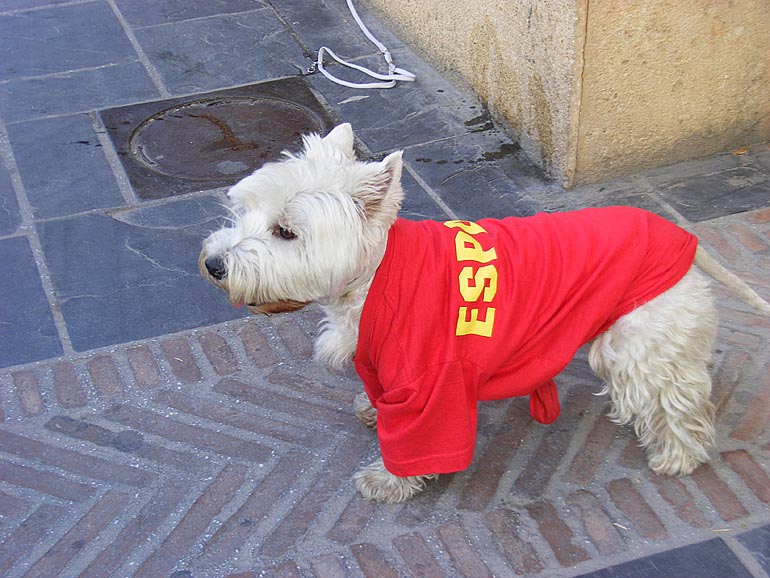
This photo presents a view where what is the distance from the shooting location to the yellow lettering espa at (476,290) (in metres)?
2.77

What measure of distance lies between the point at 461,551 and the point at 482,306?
2.64 ft

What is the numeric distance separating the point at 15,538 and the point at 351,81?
372 cm

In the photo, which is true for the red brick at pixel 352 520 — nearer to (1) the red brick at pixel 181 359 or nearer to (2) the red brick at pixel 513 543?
(2) the red brick at pixel 513 543

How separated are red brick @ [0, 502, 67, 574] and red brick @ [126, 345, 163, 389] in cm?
68

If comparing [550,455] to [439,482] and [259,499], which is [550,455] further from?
[259,499]

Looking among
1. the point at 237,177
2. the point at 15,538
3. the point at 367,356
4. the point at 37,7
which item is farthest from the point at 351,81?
the point at 15,538

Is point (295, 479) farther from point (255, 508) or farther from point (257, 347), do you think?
point (257, 347)

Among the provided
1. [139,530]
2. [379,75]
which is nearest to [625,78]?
[379,75]

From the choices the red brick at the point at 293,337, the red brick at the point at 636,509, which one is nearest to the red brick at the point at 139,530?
the red brick at the point at 293,337

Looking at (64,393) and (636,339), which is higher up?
(636,339)

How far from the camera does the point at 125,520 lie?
3010mm

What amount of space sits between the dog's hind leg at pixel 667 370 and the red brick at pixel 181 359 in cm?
162

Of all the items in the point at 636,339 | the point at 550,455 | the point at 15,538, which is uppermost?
the point at 636,339

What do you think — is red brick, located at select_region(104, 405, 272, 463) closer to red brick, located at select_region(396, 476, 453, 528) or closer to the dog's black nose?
red brick, located at select_region(396, 476, 453, 528)
